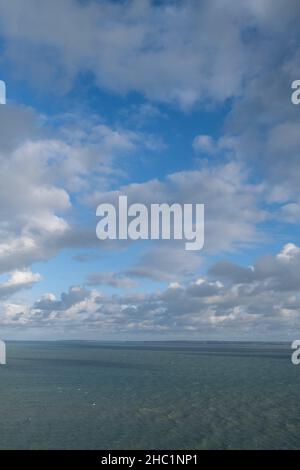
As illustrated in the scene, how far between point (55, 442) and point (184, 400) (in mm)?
32456

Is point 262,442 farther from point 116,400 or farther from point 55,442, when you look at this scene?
point 116,400

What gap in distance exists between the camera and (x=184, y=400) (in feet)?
238

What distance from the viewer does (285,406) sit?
67750 millimetres

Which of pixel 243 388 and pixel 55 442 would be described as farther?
pixel 243 388

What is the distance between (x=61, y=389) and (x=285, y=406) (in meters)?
47.7
